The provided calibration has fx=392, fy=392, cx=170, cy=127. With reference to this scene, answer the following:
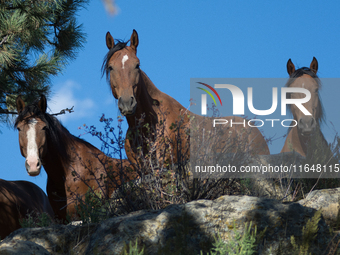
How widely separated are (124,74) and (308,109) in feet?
10.4

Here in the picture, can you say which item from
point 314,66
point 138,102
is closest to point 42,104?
point 138,102

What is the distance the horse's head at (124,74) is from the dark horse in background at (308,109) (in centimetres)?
259

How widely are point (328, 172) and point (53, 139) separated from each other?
4.33 m

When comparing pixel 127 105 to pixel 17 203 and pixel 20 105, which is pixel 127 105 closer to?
pixel 20 105

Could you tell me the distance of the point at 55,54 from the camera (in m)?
11.6

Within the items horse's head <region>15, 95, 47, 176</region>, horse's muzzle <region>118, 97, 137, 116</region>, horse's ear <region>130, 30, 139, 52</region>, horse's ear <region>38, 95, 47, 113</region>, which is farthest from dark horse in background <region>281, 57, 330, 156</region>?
horse's ear <region>38, 95, 47, 113</region>

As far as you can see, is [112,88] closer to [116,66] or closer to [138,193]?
[116,66]

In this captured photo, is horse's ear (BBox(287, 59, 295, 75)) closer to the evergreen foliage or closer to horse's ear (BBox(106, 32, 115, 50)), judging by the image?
horse's ear (BBox(106, 32, 115, 50))

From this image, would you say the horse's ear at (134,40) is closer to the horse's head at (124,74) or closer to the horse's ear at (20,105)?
the horse's head at (124,74)

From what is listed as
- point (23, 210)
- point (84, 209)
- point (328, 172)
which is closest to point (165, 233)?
point (84, 209)

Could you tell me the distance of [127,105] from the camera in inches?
208

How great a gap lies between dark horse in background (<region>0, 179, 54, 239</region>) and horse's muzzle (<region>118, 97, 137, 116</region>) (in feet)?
7.90

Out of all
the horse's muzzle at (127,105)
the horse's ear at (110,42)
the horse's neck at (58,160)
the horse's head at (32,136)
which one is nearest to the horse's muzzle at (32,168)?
the horse's head at (32,136)

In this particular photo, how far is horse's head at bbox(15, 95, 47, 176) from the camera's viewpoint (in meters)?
5.86
